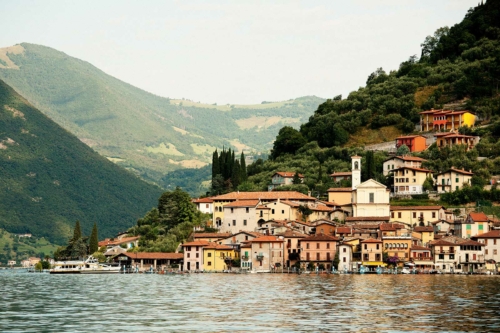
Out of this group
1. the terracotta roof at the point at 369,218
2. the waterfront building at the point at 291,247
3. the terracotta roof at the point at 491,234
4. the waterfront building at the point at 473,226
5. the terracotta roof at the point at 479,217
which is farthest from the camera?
the terracotta roof at the point at 369,218

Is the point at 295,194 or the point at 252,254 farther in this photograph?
the point at 295,194

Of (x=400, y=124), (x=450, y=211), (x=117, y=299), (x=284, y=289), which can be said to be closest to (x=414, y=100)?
(x=400, y=124)

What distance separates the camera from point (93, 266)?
129750 millimetres

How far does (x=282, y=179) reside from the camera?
13500 cm

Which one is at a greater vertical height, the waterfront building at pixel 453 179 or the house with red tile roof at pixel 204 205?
the waterfront building at pixel 453 179

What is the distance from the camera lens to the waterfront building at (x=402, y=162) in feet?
416

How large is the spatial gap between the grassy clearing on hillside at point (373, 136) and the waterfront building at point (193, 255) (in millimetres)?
41924

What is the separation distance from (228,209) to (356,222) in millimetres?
17420

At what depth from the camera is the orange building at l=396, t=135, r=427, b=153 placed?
138m

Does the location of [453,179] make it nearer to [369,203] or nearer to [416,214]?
[416,214]

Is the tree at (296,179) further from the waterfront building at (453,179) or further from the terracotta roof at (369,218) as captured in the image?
the waterfront building at (453,179)

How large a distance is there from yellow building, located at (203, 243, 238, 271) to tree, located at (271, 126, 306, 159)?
1580 inches

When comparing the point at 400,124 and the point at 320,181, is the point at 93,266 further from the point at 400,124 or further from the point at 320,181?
the point at 400,124

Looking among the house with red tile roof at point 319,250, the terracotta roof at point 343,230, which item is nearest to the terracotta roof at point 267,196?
the terracotta roof at point 343,230
